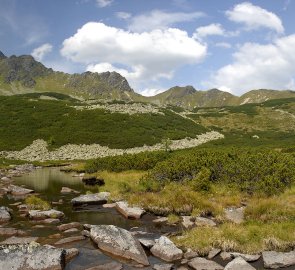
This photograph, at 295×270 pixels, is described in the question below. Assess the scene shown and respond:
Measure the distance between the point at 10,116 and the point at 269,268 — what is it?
313ft

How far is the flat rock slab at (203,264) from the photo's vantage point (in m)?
13.9

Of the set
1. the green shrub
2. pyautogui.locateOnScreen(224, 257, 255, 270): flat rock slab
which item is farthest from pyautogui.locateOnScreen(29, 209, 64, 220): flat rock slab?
pyautogui.locateOnScreen(224, 257, 255, 270): flat rock slab

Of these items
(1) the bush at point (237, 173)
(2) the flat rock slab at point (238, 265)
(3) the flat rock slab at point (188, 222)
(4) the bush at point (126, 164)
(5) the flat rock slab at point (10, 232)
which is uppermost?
(1) the bush at point (237, 173)

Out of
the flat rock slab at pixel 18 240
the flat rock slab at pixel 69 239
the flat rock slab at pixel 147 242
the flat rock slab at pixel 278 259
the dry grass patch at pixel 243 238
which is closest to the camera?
the flat rock slab at pixel 278 259

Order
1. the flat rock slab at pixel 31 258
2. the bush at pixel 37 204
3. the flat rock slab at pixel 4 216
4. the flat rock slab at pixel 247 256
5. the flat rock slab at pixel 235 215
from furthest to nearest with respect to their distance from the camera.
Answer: the bush at pixel 37 204, the flat rock slab at pixel 4 216, the flat rock slab at pixel 235 215, the flat rock slab at pixel 247 256, the flat rock slab at pixel 31 258

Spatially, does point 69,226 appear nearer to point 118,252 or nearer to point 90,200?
point 118,252

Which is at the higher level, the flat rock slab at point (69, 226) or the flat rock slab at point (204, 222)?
the flat rock slab at point (204, 222)

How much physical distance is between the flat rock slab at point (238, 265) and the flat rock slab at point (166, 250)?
2271mm

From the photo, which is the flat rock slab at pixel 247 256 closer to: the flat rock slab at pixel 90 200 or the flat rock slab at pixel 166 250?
the flat rock slab at pixel 166 250

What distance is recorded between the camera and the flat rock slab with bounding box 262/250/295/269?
46.4 feet

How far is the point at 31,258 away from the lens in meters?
13.3

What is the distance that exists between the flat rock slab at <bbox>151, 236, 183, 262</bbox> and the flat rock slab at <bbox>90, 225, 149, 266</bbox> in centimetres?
65

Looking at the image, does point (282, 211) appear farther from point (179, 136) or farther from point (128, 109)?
point (128, 109)

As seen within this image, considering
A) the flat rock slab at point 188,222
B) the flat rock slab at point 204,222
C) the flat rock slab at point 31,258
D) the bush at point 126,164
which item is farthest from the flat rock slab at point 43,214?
the bush at point 126,164
